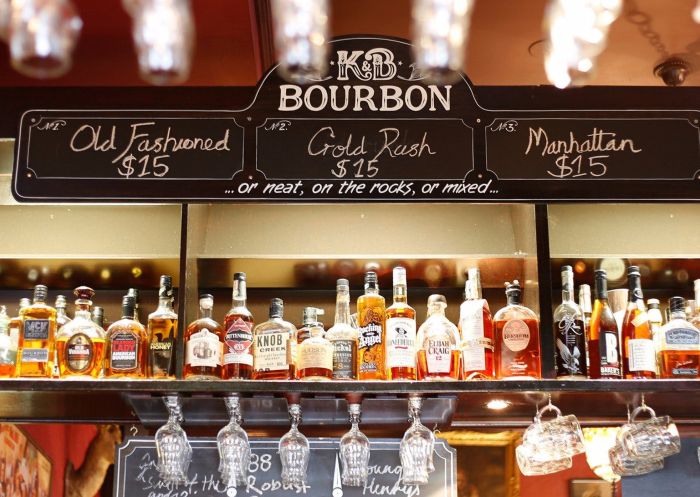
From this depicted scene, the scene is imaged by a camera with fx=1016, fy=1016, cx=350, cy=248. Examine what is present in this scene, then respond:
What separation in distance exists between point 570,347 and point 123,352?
1184 millimetres

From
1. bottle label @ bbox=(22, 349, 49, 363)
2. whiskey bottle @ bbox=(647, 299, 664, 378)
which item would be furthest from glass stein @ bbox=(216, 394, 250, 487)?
whiskey bottle @ bbox=(647, 299, 664, 378)

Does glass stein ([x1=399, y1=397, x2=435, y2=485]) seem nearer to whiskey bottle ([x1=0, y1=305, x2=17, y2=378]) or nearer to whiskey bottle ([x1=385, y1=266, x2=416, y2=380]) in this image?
whiskey bottle ([x1=385, y1=266, x2=416, y2=380])

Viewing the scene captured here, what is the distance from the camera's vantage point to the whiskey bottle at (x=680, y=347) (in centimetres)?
265

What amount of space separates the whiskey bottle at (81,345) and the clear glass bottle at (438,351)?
87cm

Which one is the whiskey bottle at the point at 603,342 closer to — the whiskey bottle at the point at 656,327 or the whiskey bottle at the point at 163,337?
the whiskey bottle at the point at 656,327

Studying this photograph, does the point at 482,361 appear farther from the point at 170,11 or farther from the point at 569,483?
the point at 170,11

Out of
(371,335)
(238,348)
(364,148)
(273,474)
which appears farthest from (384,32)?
(273,474)

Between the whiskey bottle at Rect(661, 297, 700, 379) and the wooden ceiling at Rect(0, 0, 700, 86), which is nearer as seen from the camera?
the whiskey bottle at Rect(661, 297, 700, 379)

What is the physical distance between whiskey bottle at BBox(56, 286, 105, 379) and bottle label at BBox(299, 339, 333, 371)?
1.84ft

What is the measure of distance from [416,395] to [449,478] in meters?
0.35

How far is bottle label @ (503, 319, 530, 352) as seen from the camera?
8.65ft

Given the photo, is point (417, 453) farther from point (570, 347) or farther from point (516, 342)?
point (570, 347)

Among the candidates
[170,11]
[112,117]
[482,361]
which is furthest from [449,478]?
[170,11]

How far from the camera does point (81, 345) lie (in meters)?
2.71
